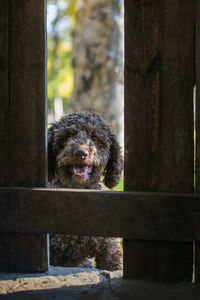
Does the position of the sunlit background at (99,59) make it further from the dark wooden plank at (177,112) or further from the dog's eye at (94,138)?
the dark wooden plank at (177,112)

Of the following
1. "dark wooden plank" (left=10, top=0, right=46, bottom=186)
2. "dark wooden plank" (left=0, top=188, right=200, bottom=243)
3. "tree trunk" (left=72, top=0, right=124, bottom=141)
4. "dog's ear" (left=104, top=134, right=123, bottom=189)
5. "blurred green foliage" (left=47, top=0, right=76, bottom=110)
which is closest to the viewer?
"dark wooden plank" (left=0, top=188, right=200, bottom=243)

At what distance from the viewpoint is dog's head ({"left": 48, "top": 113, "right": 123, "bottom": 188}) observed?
3484 millimetres

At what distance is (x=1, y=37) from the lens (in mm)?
2617

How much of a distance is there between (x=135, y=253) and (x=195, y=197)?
600 mm

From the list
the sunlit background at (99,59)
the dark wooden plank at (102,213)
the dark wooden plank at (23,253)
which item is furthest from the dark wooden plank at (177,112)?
the sunlit background at (99,59)

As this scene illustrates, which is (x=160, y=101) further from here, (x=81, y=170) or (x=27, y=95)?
(x=81, y=170)

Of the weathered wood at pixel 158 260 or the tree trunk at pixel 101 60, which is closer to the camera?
the weathered wood at pixel 158 260

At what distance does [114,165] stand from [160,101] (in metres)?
1.72

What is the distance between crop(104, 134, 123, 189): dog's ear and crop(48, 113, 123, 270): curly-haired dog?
10 centimetres

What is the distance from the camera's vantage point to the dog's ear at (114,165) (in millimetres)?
3994

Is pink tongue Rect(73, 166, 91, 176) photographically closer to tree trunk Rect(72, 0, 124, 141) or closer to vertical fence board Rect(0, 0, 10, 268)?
vertical fence board Rect(0, 0, 10, 268)

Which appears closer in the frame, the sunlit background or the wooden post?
the wooden post

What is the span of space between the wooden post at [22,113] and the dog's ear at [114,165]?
1.51 m

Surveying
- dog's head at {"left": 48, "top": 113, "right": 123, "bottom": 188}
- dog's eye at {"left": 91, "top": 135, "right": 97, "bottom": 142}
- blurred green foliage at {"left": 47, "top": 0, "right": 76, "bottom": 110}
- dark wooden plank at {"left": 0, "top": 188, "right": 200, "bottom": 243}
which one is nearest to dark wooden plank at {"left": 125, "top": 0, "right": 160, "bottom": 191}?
dark wooden plank at {"left": 0, "top": 188, "right": 200, "bottom": 243}
